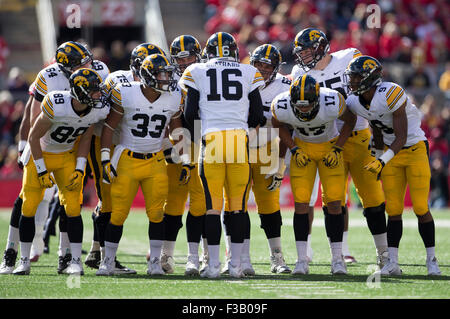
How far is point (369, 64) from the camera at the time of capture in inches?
274

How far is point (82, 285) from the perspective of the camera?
6.29m

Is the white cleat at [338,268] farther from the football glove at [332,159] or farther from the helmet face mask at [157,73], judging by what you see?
the helmet face mask at [157,73]

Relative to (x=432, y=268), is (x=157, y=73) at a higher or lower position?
higher

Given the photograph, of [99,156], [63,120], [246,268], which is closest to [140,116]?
[63,120]

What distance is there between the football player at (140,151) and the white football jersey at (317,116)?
3.07ft

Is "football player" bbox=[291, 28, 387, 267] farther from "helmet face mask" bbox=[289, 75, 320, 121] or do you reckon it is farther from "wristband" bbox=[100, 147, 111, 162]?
"wristband" bbox=[100, 147, 111, 162]

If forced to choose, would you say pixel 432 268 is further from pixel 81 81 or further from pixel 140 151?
pixel 81 81

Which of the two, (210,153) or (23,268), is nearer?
(210,153)

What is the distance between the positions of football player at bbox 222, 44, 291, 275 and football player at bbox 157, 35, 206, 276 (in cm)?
30

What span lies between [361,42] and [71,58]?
1080 centimetres

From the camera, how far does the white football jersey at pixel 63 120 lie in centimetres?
680

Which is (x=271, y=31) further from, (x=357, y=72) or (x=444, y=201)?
(x=357, y=72)

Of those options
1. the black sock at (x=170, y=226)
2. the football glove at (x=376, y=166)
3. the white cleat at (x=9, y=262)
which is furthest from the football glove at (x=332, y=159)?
the white cleat at (x=9, y=262)

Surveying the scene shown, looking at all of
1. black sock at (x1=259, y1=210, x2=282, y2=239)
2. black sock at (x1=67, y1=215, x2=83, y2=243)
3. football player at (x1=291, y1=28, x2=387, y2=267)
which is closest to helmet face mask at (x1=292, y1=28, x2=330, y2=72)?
football player at (x1=291, y1=28, x2=387, y2=267)
